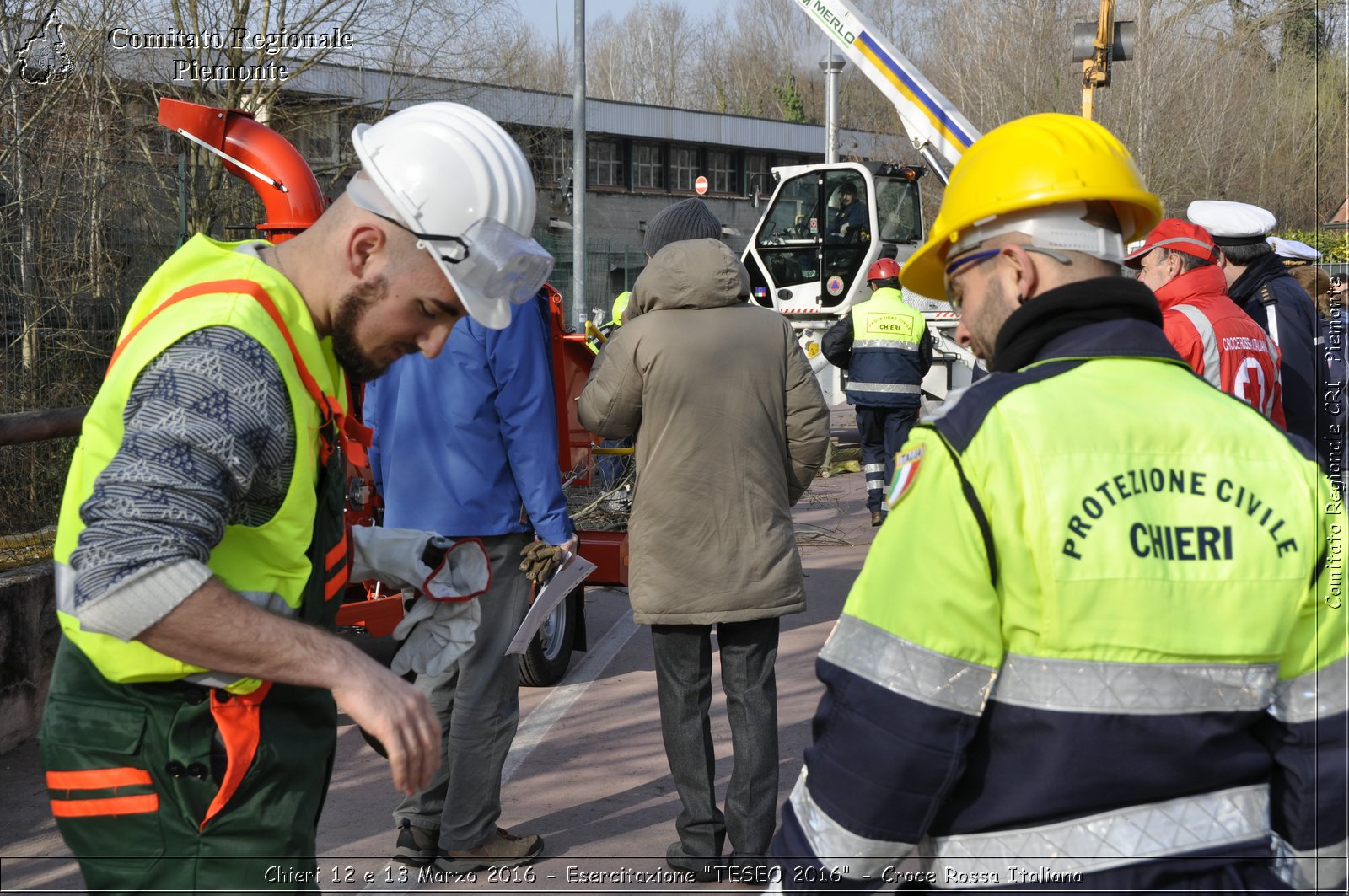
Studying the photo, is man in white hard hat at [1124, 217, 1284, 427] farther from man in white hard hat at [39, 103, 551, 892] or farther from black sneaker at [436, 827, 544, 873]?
man in white hard hat at [39, 103, 551, 892]

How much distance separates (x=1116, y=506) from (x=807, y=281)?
16.4 m

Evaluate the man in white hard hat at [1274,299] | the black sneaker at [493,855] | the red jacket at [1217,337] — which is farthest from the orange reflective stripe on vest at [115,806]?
the man in white hard hat at [1274,299]

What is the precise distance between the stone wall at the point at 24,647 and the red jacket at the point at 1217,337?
486 cm

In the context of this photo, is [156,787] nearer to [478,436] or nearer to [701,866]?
[478,436]

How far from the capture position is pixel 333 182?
19.8 metres

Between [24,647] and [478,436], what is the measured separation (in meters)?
2.57

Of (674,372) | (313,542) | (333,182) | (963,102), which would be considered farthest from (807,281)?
(313,542)

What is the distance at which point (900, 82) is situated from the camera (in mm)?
14172

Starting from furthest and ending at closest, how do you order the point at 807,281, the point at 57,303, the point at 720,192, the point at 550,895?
the point at 720,192
the point at 807,281
the point at 57,303
the point at 550,895

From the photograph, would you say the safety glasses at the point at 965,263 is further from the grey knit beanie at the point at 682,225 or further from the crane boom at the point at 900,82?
the crane boom at the point at 900,82

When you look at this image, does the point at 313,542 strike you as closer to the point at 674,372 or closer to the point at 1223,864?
the point at 1223,864

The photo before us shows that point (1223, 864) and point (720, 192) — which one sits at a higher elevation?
point (720, 192)

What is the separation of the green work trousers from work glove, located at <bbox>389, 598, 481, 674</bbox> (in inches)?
26.3

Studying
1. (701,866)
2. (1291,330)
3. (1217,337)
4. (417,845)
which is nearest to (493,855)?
(417,845)
